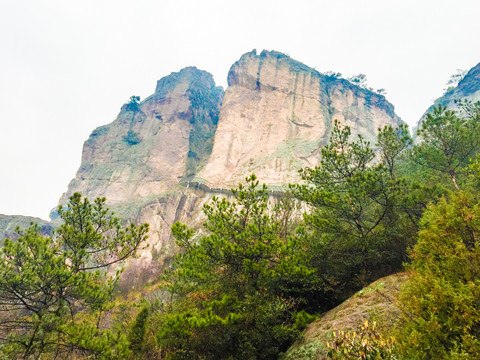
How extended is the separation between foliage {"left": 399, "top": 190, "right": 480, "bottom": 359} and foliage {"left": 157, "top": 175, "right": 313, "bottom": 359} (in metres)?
4.63

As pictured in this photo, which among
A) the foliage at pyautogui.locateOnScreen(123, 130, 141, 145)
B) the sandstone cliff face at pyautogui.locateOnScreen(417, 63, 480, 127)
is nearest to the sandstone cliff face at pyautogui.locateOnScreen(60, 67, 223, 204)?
the foliage at pyautogui.locateOnScreen(123, 130, 141, 145)

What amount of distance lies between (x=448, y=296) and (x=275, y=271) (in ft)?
19.5

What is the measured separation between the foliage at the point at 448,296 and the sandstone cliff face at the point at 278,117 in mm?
44810

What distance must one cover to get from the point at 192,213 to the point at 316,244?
141 ft

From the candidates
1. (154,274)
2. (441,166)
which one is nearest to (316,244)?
(441,166)

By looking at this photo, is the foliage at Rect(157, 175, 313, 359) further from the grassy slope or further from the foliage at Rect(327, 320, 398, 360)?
the foliage at Rect(327, 320, 398, 360)

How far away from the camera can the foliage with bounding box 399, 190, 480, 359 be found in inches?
164

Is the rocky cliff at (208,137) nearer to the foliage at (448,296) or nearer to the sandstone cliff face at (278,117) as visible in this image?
the sandstone cliff face at (278,117)

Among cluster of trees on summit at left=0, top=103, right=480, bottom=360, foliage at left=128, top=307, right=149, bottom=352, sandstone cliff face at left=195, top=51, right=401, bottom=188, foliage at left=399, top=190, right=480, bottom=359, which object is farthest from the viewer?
sandstone cliff face at left=195, top=51, right=401, bottom=188

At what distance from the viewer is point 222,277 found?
10602 millimetres

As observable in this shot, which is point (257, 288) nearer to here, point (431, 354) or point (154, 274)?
point (431, 354)

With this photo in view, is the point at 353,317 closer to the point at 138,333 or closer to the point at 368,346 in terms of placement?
the point at 368,346

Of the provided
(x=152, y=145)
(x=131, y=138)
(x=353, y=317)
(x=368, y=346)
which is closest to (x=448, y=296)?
(x=368, y=346)

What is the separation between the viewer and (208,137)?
81.2 metres
